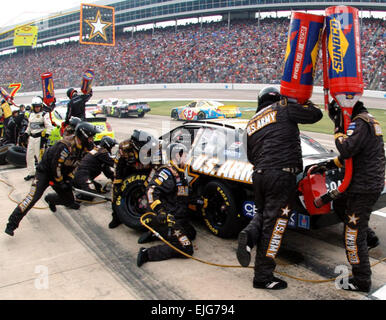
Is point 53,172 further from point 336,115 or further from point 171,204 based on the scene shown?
point 336,115

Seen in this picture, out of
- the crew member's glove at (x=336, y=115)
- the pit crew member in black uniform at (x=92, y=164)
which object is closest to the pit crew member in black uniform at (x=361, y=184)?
the crew member's glove at (x=336, y=115)

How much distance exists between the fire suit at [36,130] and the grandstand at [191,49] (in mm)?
27947

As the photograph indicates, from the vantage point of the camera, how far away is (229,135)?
5.33 metres

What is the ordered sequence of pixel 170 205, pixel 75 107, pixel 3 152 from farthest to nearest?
pixel 3 152 < pixel 75 107 < pixel 170 205

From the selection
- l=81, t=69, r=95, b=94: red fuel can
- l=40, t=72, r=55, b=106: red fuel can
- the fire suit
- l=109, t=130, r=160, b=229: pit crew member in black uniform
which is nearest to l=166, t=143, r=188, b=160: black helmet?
l=109, t=130, r=160, b=229: pit crew member in black uniform

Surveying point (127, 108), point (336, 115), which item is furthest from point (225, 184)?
point (127, 108)

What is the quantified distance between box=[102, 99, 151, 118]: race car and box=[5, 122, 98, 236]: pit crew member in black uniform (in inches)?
618

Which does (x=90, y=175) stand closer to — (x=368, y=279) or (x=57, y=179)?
(x=57, y=179)

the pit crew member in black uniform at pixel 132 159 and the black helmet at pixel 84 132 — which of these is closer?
the pit crew member in black uniform at pixel 132 159

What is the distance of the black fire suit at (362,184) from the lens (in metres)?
3.51

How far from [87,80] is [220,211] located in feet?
20.3

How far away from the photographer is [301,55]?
3879 mm

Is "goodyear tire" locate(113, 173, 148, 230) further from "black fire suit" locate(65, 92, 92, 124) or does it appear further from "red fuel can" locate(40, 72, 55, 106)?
"red fuel can" locate(40, 72, 55, 106)

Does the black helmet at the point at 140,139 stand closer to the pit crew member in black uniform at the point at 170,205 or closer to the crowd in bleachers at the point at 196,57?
the pit crew member in black uniform at the point at 170,205
